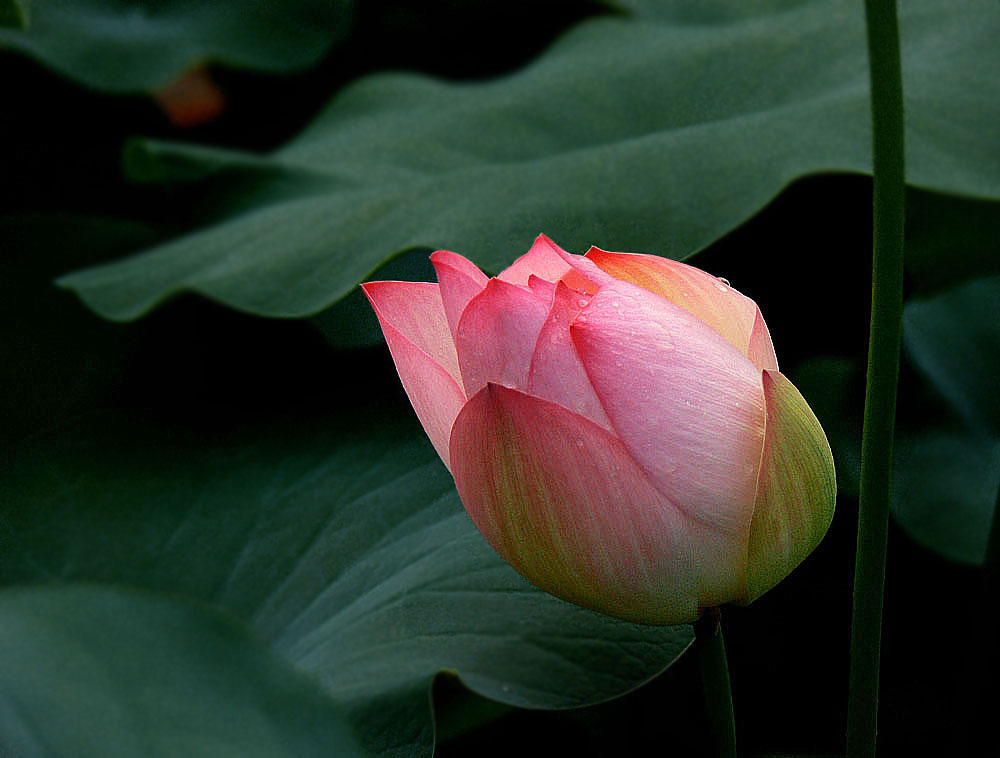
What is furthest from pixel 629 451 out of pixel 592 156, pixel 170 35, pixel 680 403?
pixel 170 35

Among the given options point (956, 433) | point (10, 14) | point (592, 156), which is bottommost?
point (956, 433)

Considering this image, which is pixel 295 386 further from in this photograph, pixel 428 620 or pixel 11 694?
pixel 11 694

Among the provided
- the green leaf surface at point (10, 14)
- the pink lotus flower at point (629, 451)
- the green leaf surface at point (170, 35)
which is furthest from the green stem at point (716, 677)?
the green leaf surface at point (170, 35)

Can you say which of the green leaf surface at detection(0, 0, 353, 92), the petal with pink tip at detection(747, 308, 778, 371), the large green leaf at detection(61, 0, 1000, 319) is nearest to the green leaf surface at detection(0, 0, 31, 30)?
the large green leaf at detection(61, 0, 1000, 319)

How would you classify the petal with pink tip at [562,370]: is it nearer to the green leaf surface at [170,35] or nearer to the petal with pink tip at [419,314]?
the petal with pink tip at [419,314]

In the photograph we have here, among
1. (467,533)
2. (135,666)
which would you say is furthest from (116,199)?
(135,666)

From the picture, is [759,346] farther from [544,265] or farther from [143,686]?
[143,686]
